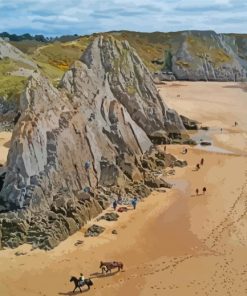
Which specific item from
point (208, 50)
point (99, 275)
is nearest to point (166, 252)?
point (99, 275)

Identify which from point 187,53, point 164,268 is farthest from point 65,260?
point 187,53

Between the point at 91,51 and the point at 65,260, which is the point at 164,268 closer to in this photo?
the point at 65,260

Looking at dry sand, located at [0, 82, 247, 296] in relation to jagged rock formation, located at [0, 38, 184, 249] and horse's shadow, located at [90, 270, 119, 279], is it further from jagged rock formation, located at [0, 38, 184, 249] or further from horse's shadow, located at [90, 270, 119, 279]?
jagged rock formation, located at [0, 38, 184, 249]

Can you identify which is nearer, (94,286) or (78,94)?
(94,286)

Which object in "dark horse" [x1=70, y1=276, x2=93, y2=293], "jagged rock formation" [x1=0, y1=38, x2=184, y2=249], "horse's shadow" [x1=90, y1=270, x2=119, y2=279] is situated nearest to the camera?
"dark horse" [x1=70, y1=276, x2=93, y2=293]

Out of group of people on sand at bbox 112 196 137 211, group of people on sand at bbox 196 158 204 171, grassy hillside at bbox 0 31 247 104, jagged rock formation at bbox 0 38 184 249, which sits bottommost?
group of people on sand at bbox 112 196 137 211

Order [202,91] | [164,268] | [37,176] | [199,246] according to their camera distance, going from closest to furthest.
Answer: [164,268], [199,246], [37,176], [202,91]

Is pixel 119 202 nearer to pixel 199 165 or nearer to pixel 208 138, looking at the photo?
pixel 199 165

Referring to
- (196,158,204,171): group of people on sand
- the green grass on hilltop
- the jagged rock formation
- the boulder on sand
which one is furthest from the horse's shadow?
the green grass on hilltop
